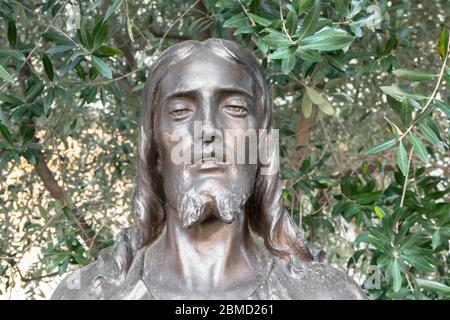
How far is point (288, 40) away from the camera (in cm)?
190

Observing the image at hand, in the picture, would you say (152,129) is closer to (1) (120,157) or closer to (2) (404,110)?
(2) (404,110)

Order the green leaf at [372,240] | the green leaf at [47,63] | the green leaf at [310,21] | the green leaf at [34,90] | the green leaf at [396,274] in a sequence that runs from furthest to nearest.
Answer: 1. the green leaf at [34,90]
2. the green leaf at [47,63]
3. the green leaf at [372,240]
4. the green leaf at [396,274]
5. the green leaf at [310,21]

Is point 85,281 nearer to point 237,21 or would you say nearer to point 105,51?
point 105,51

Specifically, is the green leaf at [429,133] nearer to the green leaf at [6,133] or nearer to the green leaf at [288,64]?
the green leaf at [288,64]

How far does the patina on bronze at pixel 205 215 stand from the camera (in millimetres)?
1922

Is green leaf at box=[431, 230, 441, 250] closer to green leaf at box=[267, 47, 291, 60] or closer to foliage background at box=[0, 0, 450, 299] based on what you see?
foliage background at box=[0, 0, 450, 299]

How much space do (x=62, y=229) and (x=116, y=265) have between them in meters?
1.44

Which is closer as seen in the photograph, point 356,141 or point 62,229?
point 62,229

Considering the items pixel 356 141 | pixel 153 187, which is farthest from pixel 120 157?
pixel 153 187

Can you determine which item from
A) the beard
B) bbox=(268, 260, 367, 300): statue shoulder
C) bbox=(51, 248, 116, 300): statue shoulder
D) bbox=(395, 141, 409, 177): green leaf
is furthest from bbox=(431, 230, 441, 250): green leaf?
bbox=(51, 248, 116, 300): statue shoulder

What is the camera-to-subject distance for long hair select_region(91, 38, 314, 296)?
2.05 m

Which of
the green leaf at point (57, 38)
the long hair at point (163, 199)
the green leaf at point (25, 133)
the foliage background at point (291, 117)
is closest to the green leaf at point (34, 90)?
the foliage background at point (291, 117)

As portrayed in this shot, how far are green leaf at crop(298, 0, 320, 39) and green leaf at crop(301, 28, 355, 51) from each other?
18mm

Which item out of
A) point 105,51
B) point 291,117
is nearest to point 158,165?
point 105,51
